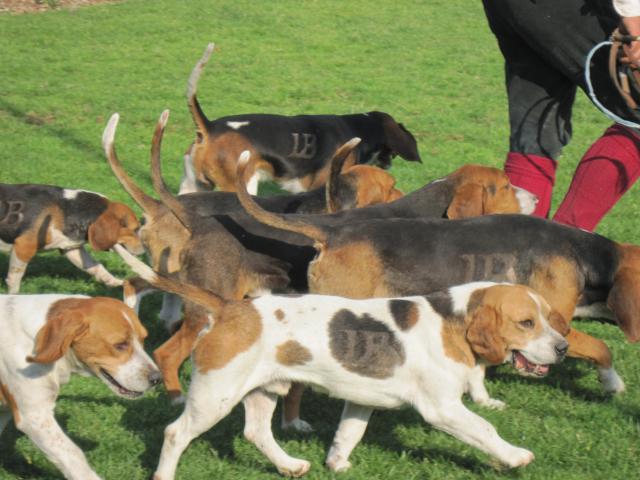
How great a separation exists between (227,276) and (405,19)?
44.7ft

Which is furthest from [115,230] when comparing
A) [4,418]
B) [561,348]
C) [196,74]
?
[561,348]

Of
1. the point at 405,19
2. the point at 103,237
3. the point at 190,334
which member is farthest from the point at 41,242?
the point at 405,19

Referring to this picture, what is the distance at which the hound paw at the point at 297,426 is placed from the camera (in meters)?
5.69

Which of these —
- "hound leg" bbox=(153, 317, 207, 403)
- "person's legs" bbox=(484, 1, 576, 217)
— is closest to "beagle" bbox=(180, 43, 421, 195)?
"person's legs" bbox=(484, 1, 576, 217)

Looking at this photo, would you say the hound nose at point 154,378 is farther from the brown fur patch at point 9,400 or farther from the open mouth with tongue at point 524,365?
the open mouth with tongue at point 524,365

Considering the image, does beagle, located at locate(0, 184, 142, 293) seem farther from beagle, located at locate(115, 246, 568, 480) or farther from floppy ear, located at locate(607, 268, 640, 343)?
floppy ear, located at locate(607, 268, 640, 343)

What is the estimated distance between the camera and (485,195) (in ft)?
22.4

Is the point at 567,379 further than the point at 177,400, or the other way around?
the point at 567,379

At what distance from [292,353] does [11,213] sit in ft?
12.3

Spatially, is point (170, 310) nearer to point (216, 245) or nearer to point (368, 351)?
point (216, 245)

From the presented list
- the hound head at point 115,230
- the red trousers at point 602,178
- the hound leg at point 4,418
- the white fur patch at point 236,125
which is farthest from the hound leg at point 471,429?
the white fur patch at point 236,125

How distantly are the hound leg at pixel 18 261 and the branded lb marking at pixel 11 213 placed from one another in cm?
14

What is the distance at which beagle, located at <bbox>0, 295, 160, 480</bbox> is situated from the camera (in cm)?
471

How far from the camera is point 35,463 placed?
5.28 m
